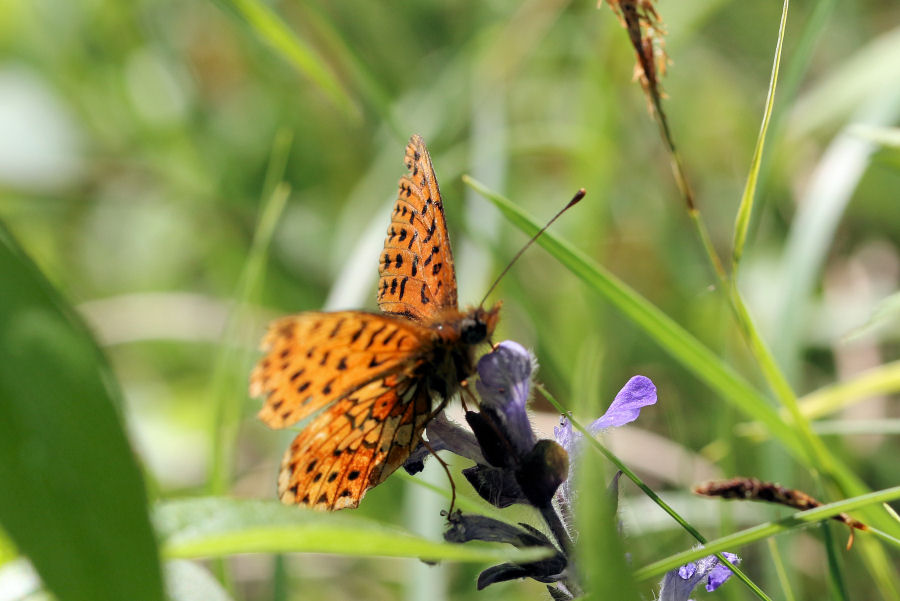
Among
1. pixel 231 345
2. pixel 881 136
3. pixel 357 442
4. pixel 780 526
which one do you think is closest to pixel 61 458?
pixel 357 442

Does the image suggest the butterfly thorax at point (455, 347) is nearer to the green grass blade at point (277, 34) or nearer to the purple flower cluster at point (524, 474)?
the purple flower cluster at point (524, 474)

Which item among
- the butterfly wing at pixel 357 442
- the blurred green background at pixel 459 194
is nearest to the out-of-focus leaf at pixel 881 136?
the blurred green background at pixel 459 194

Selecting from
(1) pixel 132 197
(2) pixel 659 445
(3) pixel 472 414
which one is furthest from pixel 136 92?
(3) pixel 472 414

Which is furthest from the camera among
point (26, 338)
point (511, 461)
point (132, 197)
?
point (132, 197)

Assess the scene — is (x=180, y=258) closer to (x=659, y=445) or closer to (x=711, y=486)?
(x=659, y=445)

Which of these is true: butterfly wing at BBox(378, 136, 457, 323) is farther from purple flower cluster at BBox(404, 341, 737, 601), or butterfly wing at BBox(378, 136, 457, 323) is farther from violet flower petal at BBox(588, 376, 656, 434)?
violet flower petal at BBox(588, 376, 656, 434)

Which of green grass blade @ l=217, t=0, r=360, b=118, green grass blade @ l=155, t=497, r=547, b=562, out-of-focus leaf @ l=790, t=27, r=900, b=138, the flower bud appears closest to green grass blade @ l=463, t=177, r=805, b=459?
the flower bud

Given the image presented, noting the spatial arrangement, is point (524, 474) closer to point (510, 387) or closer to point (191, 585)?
point (510, 387)

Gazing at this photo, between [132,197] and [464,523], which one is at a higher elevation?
[132,197]
